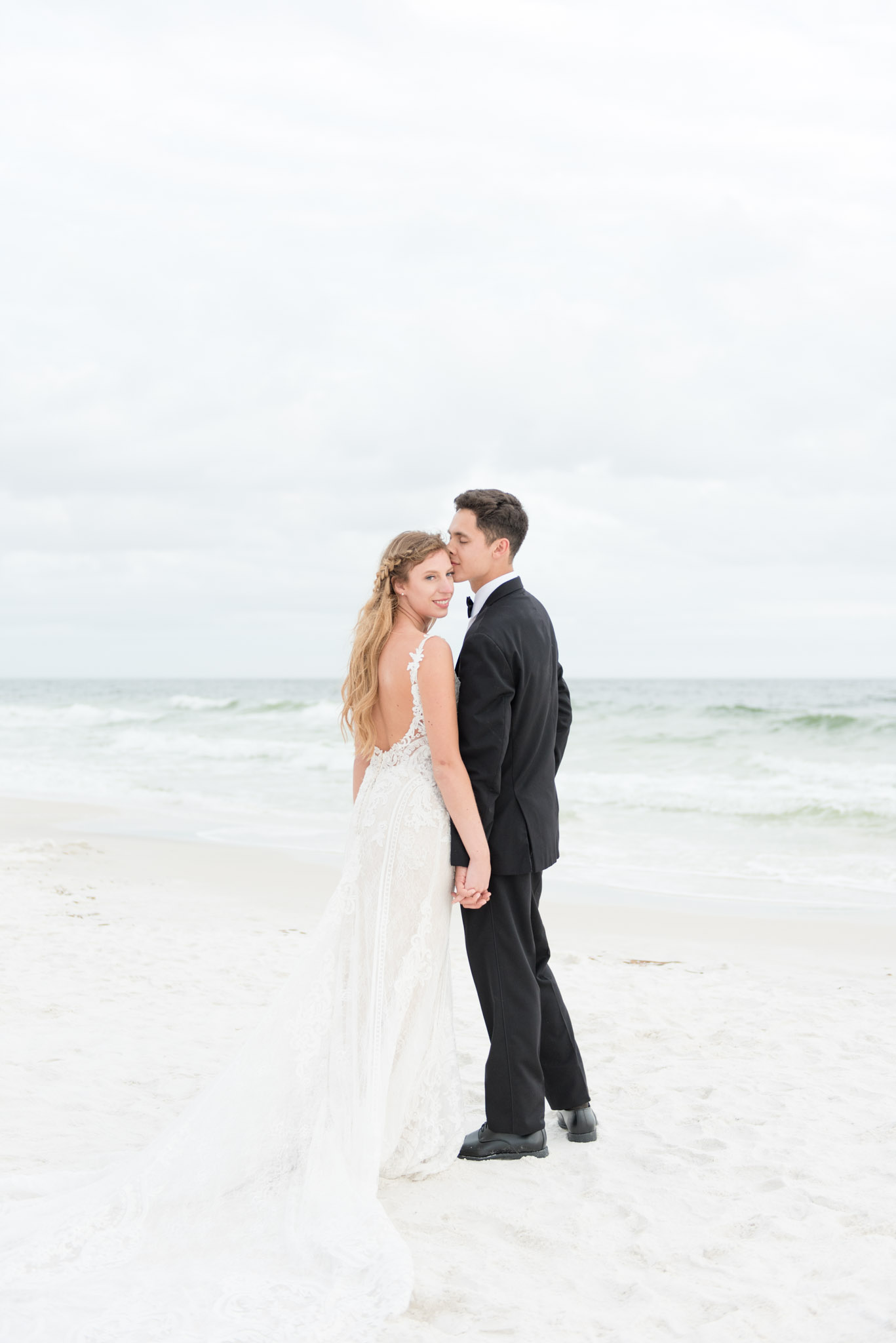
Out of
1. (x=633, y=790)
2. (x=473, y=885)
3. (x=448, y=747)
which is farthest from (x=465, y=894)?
(x=633, y=790)

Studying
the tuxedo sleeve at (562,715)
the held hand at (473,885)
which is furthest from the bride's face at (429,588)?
the held hand at (473,885)

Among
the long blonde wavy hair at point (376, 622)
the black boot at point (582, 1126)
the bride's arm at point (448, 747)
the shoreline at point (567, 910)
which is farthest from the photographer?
the shoreline at point (567, 910)

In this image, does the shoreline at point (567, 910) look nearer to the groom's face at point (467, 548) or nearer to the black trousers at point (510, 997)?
the black trousers at point (510, 997)

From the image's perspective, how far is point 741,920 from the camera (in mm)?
7688

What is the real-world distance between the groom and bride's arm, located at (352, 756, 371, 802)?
0.38 metres

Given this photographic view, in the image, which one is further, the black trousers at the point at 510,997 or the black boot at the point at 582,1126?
the black boot at the point at 582,1126

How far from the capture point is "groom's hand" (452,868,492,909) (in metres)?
3.25

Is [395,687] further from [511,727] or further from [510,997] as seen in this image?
[510,997]

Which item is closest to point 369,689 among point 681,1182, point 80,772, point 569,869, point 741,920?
point 681,1182

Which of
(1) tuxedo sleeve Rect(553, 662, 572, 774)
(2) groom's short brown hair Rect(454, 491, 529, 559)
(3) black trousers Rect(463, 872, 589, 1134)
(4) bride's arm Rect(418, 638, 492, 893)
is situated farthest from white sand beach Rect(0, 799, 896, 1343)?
(2) groom's short brown hair Rect(454, 491, 529, 559)

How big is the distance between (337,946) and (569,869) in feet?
22.2

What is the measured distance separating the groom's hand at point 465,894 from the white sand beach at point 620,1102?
0.86m

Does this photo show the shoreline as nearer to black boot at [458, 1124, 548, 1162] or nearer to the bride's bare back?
black boot at [458, 1124, 548, 1162]

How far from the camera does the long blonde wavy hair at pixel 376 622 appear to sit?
3.27 metres
